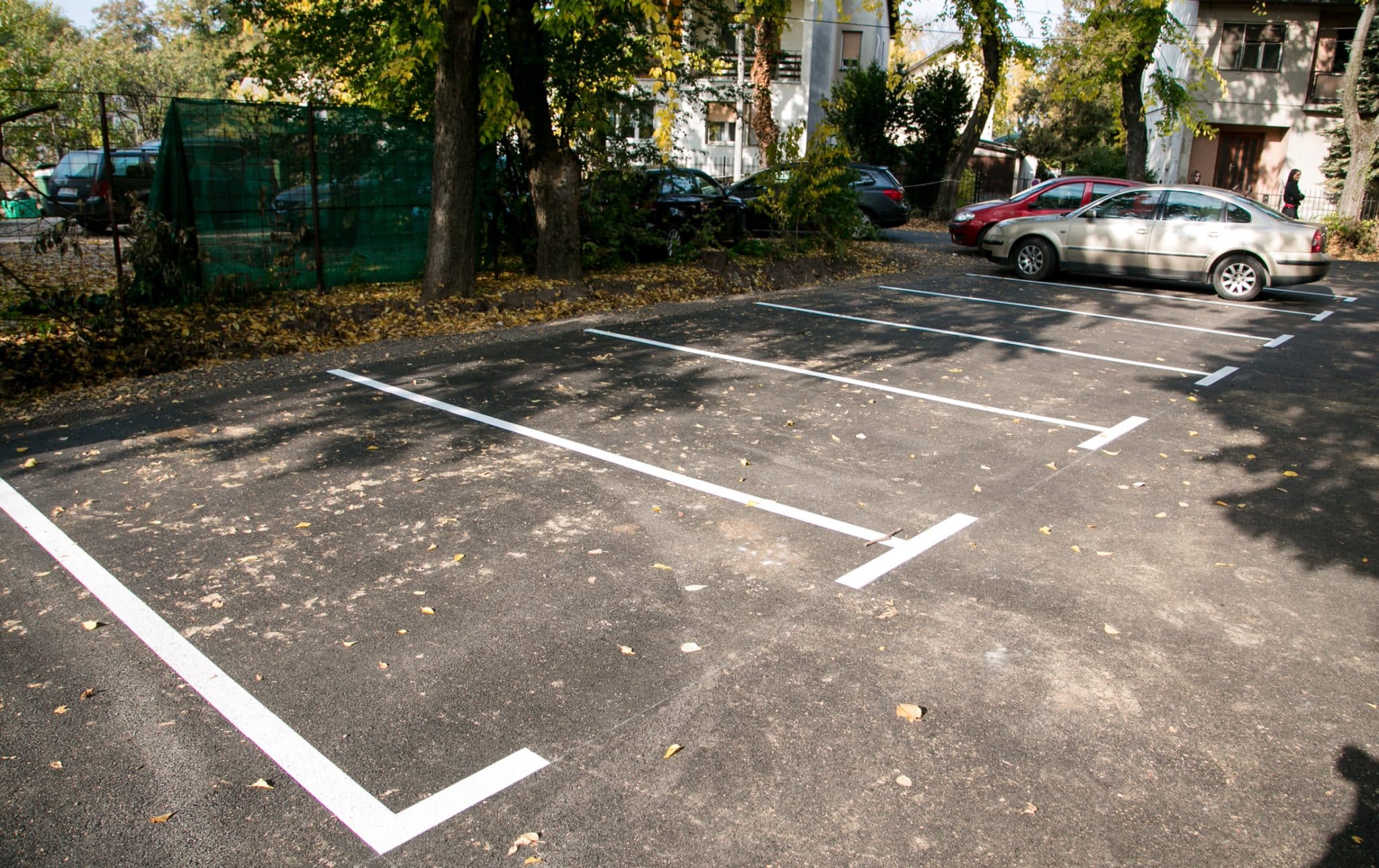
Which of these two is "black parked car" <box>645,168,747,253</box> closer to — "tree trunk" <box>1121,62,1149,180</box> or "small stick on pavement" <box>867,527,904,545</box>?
"small stick on pavement" <box>867,527,904,545</box>

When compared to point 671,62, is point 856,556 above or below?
below

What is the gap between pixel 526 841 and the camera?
291 cm

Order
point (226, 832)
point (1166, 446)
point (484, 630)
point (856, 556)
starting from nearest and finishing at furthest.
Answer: point (226, 832) → point (484, 630) → point (856, 556) → point (1166, 446)

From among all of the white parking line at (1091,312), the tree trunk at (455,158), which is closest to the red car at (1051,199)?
the white parking line at (1091,312)

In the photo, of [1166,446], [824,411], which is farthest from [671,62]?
[1166,446]

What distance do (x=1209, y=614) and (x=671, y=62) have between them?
862 centimetres

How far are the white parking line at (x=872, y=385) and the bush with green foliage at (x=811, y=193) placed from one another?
639cm

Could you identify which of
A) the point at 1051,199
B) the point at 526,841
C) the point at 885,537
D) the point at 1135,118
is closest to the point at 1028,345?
the point at 885,537

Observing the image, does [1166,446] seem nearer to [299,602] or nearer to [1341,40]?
[299,602]

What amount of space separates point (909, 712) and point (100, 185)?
1796cm

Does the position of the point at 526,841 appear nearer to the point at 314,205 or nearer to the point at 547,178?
the point at 314,205

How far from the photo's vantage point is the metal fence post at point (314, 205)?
11414 mm

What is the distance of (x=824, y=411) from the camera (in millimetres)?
7758

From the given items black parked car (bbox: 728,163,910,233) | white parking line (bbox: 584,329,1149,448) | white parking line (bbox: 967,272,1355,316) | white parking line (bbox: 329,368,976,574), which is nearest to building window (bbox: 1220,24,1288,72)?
black parked car (bbox: 728,163,910,233)
